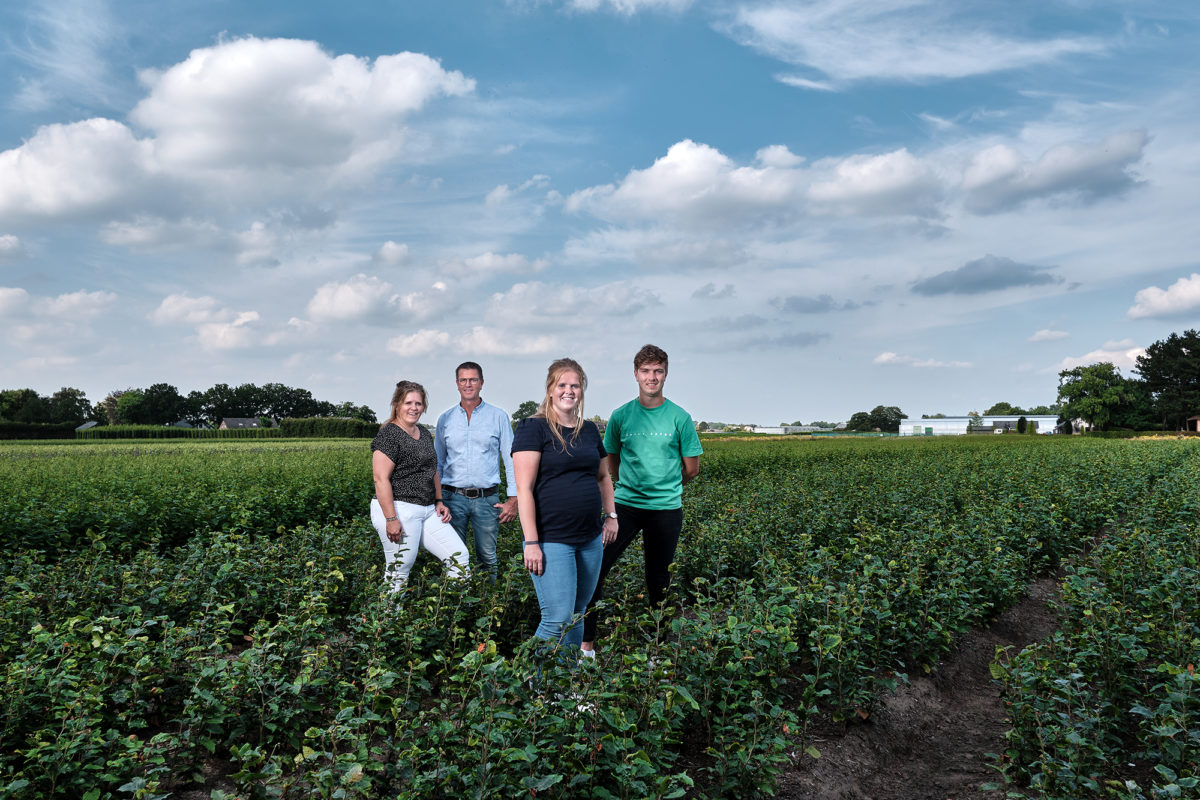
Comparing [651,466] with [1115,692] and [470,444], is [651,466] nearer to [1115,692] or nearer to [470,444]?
[470,444]

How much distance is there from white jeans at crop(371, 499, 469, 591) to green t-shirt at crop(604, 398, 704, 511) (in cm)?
148

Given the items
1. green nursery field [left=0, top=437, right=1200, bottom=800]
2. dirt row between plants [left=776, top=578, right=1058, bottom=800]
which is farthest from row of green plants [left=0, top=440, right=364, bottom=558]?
dirt row between plants [left=776, top=578, right=1058, bottom=800]

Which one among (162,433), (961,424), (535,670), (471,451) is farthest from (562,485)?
(961,424)

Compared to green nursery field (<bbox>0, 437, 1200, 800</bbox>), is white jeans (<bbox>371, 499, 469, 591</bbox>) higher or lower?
higher

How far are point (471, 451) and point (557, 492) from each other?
2.17m

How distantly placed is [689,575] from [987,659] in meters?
2.89

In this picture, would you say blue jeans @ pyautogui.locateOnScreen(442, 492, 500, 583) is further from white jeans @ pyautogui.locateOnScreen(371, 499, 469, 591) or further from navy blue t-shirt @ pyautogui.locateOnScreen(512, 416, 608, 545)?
navy blue t-shirt @ pyautogui.locateOnScreen(512, 416, 608, 545)

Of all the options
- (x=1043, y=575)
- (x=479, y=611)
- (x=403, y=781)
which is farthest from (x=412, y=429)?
(x=1043, y=575)

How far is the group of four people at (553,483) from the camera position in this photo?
12.9 feet

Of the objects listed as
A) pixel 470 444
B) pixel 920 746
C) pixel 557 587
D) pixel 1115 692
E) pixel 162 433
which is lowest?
pixel 920 746

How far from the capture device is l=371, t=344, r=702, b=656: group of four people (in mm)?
3939

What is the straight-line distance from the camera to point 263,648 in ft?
12.1

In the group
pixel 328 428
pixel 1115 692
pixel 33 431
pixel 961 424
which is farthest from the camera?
pixel 961 424

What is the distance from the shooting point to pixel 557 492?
3926 mm
